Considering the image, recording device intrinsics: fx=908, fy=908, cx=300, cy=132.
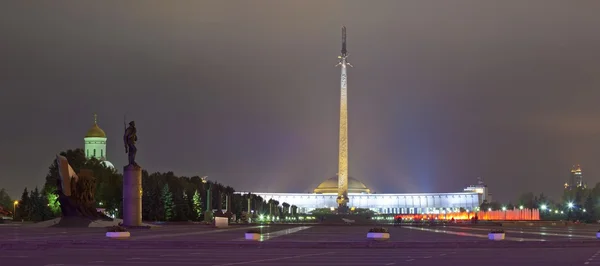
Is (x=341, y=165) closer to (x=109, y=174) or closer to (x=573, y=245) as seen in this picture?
(x=109, y=174)

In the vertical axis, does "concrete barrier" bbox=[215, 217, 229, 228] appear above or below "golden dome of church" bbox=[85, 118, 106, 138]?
below

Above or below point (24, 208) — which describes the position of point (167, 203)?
above

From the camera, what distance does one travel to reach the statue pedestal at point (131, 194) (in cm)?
4878

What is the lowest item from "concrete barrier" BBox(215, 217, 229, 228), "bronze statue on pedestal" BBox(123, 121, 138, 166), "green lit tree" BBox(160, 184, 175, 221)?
"concrete barrier" BBox(215, 217, 229, 228)

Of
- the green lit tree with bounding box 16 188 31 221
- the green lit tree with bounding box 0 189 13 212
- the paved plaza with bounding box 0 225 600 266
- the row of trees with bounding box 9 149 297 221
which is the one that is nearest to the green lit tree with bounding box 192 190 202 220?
the row of trees with bounding box 9 149 297 221

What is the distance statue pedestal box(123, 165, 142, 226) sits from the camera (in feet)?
160

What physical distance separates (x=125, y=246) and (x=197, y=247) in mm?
2388

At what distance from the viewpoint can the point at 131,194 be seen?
160 feet

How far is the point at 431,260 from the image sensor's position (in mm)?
23766

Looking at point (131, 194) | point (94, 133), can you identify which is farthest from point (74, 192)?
point (94, 133)

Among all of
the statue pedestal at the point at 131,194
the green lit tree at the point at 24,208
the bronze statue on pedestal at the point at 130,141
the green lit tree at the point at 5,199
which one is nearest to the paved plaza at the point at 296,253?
the statue pedestal at the point at 131,194

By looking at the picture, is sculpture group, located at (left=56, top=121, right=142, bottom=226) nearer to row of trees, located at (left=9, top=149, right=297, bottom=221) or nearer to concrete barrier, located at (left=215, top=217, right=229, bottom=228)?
concrete barrier, located at (left=215, top=217, right=229, bottom=228)

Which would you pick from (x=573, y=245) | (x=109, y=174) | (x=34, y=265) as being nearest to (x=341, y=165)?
(x=109, y=174)

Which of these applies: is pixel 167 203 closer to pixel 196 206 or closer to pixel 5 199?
pixel 196 206
